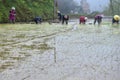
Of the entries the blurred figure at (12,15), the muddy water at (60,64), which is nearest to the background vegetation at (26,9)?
the blurred figure at (12,15)

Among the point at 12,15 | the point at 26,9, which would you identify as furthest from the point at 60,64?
the point at 26,9

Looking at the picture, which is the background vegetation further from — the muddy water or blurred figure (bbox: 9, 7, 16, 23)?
the muddy water

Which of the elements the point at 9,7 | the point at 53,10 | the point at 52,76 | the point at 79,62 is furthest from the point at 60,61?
the point at 53,10

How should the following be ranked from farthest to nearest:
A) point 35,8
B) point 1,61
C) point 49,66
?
point 35,8, point 1,61, point 49,66

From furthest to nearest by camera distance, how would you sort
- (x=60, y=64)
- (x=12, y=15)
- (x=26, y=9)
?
(x=26, y=9), (x=12, y=15), (x=60, y=64)

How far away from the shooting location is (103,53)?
9.72 meters

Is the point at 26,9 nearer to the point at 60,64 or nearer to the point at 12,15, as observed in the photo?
the point at 12,15

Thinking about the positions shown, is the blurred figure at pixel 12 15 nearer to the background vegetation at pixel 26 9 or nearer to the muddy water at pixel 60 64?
the background vegetation at pixel 26 9

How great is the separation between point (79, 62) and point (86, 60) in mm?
354

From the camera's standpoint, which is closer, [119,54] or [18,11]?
[119,54]

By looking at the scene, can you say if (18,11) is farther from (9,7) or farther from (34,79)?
(34,79)

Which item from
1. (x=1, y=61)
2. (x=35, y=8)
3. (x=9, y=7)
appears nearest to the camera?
(x=1, y=61)

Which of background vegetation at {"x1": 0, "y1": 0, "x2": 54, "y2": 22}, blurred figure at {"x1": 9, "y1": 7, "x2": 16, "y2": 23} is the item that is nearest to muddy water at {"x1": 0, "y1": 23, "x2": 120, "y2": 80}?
blurred figure at {"x1": 9, "y1": 7, "x2": 16, "y2": 23}

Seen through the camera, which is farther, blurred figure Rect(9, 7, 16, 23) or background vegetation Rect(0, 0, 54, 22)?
background vegetation Rect(0, 0, 54, 22)
